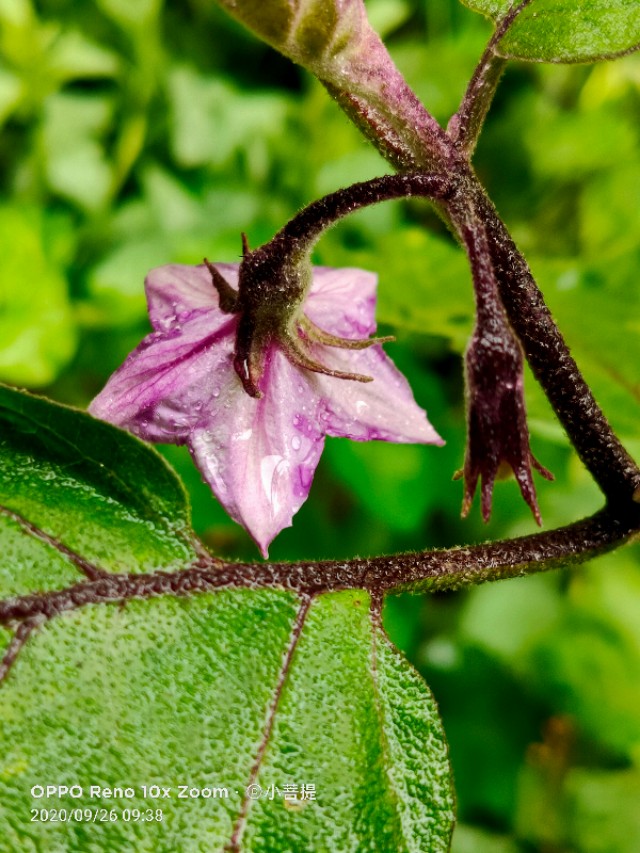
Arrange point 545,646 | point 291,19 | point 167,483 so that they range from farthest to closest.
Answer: point 545,646 < point 167,483 < point 291,19

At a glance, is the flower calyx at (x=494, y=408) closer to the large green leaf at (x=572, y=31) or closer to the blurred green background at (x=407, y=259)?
the large green leaf at (x=572, y=31)

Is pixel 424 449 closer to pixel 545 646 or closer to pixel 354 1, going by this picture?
pixel 545 646

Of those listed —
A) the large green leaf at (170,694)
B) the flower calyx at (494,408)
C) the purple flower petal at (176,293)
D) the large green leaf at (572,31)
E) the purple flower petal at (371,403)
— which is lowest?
the large green leaf at (170,694)

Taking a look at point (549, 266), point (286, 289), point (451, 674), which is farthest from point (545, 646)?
point (286, 289)

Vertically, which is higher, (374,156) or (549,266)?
(374,156)

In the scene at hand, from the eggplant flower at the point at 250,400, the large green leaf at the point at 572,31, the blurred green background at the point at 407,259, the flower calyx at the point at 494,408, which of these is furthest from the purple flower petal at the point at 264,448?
the blurred green background at the point at 407,259

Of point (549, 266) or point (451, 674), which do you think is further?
point (451, 674)
